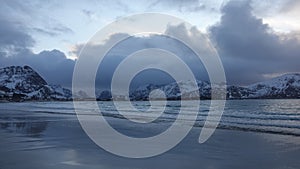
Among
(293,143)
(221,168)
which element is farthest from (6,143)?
(293,143)

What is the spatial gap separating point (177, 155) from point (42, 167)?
5.37 m

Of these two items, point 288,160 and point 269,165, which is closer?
point 269,165

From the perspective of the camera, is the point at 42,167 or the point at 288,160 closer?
the point at 42,167

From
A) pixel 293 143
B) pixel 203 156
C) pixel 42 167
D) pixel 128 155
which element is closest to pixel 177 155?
pixel 203 156

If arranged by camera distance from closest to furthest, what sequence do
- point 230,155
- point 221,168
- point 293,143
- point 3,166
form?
point 3,166
point 221,168
point 230,155
point 293,143

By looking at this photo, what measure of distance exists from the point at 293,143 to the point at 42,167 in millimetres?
13152

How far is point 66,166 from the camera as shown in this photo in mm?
10359

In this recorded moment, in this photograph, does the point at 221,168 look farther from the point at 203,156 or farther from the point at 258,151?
the point at 258,151

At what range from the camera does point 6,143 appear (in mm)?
15422

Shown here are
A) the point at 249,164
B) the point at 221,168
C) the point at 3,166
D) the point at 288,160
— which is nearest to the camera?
the point at 3,166

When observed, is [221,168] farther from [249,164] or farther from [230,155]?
[230,155]

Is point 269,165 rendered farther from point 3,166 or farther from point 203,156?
point 3,166

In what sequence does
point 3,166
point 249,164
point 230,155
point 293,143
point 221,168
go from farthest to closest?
point 293,143
point 230,155
point 249,164
point 221,168
point 3,166

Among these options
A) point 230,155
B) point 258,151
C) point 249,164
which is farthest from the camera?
point 258,151
